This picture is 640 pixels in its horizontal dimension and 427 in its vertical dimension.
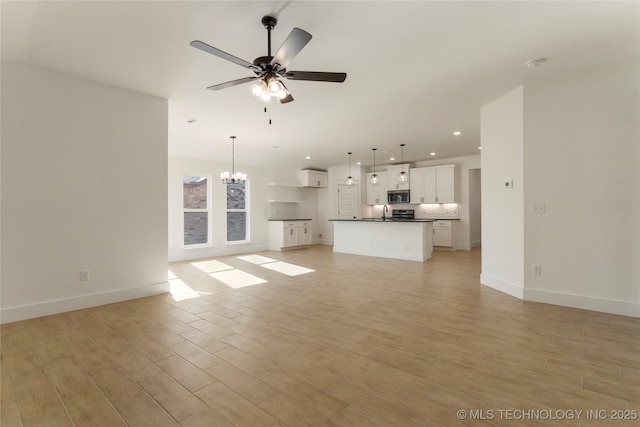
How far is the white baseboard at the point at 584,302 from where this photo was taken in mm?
3207

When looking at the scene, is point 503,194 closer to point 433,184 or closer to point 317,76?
point 317,76

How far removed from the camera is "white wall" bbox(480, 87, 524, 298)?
3867 millimetres

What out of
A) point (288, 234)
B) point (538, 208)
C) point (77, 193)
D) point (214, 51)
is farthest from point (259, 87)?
point (288, 234)

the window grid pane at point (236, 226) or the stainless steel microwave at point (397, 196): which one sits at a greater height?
the stainless steel microwave at point (397, 196)

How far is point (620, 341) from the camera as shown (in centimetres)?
258

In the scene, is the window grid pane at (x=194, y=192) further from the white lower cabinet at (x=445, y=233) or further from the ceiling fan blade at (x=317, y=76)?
the white lower cabinet at (x=445, y=233)

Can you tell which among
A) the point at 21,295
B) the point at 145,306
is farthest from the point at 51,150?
the point at 145,306

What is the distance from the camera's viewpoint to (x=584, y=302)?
3428mm

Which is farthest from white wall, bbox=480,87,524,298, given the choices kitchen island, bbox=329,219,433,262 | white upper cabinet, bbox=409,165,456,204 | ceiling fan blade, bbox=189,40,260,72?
white upper cabinet, bbox=409,165,456,204

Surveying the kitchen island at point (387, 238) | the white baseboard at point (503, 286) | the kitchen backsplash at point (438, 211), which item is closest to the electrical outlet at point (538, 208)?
the white baseboard at point (503, 286)

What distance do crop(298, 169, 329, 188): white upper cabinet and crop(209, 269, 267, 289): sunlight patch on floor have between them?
4.83 metres

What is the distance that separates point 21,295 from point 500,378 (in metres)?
4.61

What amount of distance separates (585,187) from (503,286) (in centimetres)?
159

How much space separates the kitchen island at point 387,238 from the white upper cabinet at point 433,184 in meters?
1.76
